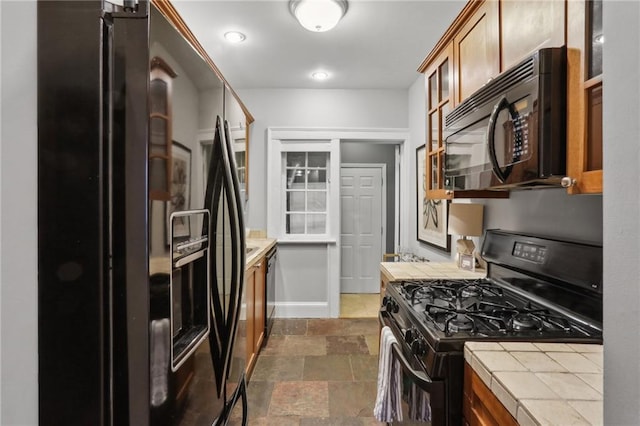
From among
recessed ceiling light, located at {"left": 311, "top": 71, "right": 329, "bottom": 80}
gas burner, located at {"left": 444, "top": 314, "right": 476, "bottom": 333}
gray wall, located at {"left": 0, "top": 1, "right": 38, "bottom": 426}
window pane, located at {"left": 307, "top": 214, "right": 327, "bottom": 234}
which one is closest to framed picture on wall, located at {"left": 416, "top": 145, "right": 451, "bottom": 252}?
window pane, located at {"left": 307, "top": 214, "right": 327, "bottom": 234}

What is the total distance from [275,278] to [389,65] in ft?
8.01

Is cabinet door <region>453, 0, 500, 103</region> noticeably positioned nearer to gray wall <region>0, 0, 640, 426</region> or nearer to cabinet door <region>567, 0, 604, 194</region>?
cabinet door <region>567, 0, 604, 194</region>

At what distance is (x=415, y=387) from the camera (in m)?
1.21

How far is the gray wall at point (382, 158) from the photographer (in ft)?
15.6

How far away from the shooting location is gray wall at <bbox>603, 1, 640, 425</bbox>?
0.45 meters

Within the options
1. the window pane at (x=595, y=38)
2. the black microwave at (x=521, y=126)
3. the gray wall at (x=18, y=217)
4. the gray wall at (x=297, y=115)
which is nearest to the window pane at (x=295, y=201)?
the gray wall at (x=297, y=115)

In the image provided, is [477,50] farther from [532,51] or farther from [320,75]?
[320,75]

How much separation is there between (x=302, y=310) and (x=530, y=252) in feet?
8.82

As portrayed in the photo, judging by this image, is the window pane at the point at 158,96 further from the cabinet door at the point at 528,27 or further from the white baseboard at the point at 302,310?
the white baseboard at the point at 302,310

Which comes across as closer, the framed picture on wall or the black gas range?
the black gas range

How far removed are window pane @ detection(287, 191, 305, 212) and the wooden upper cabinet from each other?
8.72 ft

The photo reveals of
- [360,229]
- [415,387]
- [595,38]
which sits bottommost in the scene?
[415,387]

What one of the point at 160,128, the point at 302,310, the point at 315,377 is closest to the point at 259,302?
the point at 315,377

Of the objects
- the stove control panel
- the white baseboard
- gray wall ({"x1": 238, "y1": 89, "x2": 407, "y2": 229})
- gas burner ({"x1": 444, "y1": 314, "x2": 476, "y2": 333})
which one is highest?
gray wall ({"x1": 238, "y1": 89, "x2": 407, "y2": 229})
